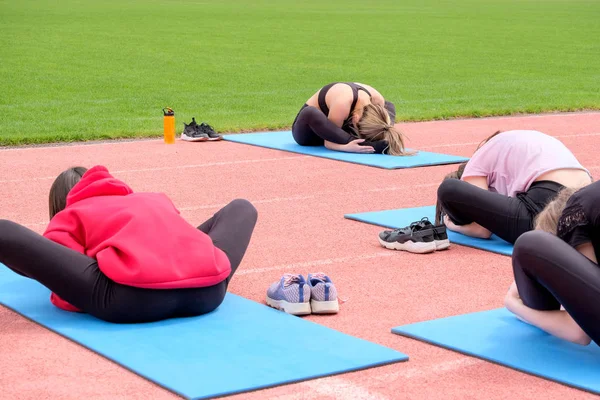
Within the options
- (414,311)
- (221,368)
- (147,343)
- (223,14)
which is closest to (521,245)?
(414,311)

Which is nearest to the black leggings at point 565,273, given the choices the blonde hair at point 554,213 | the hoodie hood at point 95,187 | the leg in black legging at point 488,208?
the blonde hair at point 554,213

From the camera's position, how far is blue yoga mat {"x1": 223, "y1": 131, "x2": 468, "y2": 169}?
11156 millimetres

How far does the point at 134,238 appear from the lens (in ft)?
17.7

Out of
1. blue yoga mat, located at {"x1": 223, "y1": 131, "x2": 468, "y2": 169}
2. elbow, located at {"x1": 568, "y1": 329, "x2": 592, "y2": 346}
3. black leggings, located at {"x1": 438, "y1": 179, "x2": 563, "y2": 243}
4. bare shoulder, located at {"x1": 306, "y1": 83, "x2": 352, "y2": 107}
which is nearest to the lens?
elbow, located at {"x1": 568, "y1": 329, "x2": 592, "y2": 346}

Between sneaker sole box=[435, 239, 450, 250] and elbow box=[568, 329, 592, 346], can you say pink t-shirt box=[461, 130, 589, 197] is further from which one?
elbow box=[568, 329, 592, 346]

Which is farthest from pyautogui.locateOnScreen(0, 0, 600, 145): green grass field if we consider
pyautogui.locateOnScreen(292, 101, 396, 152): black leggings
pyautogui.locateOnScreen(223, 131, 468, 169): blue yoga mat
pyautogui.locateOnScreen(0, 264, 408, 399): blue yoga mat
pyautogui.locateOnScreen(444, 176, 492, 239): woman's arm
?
pyautogui.locateOnScreen(0, 264, 408, 399): blue yoga mat

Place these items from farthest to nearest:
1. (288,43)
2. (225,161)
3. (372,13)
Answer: (372,13), (288,43), (225,161)

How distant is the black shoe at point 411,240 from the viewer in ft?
24.1

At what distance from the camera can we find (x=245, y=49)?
28.2 meters

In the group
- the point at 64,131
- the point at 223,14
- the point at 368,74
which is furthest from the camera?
the point at 223,14

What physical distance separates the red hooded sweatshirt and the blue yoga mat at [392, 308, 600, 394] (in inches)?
43.1

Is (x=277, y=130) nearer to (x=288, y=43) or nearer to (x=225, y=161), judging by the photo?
(x=225, y=161)

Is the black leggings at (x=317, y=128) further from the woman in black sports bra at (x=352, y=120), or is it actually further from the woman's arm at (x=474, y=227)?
the woman's arm at (x=474, y=227)

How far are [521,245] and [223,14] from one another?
40240 millimetres
